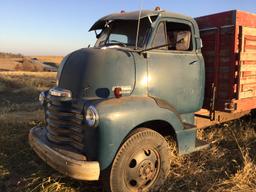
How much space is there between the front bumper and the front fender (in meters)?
0.16

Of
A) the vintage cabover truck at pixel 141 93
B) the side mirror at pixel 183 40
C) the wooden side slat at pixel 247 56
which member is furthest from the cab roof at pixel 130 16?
the wooden side slat at pixel 247 56

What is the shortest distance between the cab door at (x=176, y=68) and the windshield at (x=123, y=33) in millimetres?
182

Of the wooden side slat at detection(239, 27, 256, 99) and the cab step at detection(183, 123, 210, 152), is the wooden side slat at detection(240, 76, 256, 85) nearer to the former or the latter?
the wooden side slat at detection(239, 27, 256, 99)

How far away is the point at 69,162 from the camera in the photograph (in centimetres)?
419

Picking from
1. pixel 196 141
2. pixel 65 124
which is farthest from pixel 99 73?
pixel 196 141

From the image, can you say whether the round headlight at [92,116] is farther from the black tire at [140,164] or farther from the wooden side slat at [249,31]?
the wooden side slat at [249,31]

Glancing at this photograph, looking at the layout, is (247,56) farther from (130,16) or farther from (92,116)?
(92,116)

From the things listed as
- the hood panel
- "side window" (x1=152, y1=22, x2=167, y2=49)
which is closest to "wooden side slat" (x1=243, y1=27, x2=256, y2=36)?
"side window" (x1=152, y1=22, x2=167, y2=49)

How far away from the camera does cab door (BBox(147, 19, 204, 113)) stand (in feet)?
16.6

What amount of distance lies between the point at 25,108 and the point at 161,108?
791 cm

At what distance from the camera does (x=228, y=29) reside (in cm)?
583

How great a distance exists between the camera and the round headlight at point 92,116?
4.14 metres

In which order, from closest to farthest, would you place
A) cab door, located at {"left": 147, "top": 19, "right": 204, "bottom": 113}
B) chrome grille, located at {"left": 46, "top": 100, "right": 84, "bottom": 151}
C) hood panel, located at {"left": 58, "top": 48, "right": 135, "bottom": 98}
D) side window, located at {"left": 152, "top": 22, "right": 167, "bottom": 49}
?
chrome grille, located at {"left": 46, "top": 100, "right": 84, "bottom": 151}, hood panel, located at {"left": 58, "top": 48, "right": 135, "bottom": 98}, cab door, located at {"left": 147, "top": 19, "right": 204, "bottom": 113}, side window, located at {"left": 152, "top": 22, "right": 167, "bottom": 49}

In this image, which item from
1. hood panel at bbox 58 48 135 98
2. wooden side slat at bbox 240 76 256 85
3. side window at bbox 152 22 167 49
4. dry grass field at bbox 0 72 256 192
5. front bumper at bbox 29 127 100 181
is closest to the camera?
front bumper at bbox 29 127 100 181
